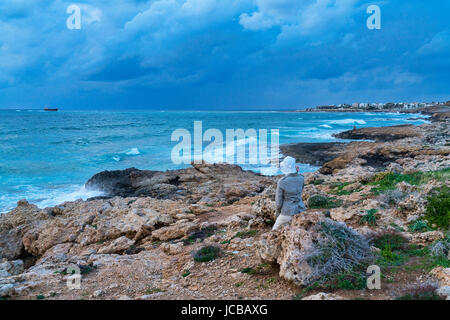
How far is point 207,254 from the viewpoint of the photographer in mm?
6066

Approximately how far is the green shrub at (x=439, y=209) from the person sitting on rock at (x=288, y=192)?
3015mm

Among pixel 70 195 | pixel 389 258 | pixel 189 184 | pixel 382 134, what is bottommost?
pixel 70 195

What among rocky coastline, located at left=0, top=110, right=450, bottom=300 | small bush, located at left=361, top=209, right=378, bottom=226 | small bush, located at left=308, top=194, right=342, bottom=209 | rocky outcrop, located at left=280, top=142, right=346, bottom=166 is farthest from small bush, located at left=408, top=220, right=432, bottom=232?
rocky outcrop, located at left=280, top=142, right=346, bottom=166

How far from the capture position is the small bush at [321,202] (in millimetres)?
8352

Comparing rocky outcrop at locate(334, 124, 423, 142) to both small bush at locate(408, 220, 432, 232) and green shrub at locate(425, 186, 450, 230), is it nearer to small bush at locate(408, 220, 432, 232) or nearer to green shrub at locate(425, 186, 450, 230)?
green shrub at locate(425, 186, 450, 230)

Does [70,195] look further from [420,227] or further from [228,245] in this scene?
[420,227]

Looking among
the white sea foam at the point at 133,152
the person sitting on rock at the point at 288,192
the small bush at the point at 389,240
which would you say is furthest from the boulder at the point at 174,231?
the white sea foam at the point at 133,152

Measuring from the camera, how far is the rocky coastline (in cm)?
440

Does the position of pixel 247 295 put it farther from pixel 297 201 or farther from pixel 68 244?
pixel 68 244

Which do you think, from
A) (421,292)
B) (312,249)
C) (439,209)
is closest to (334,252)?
(312,249)

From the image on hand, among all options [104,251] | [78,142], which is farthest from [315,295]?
[78,142]

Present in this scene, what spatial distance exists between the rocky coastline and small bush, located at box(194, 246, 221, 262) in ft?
0.10

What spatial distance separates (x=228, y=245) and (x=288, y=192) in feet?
6.83
